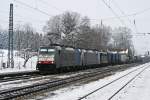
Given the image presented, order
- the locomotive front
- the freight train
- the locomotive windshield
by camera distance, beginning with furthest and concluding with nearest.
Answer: the locomotive windshield → the freight train → the locomotive front

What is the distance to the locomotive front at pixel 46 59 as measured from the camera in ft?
109

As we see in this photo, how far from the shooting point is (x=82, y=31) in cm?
9056

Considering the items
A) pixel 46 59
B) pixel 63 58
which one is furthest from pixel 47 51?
pixel 63 58

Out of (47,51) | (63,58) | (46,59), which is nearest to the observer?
(46,59)

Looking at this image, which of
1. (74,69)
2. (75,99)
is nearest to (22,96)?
(75,99)

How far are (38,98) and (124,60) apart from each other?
81.1 metres

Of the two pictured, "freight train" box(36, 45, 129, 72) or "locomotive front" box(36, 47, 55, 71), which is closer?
"locomotive front" box(36, 47, 55, 71)

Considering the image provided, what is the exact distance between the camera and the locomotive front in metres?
33.2

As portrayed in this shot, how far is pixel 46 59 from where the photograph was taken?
3378cm

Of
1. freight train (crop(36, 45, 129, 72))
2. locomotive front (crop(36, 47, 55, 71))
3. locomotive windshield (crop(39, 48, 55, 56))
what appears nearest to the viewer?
locomotive front (crop(36, 47, 55, 71))

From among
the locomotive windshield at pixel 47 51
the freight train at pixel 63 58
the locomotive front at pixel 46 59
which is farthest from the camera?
the locomotive windshield at pixel 47 51

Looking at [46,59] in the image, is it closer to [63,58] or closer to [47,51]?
[47,51]

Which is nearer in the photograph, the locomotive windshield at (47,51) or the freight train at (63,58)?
the freight train at (63,58)

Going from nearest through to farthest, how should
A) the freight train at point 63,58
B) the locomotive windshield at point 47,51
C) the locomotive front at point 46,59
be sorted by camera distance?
the locomotive front at point 46,59
the freight train at point 63,58
the locomotive windshield at point 47,51
